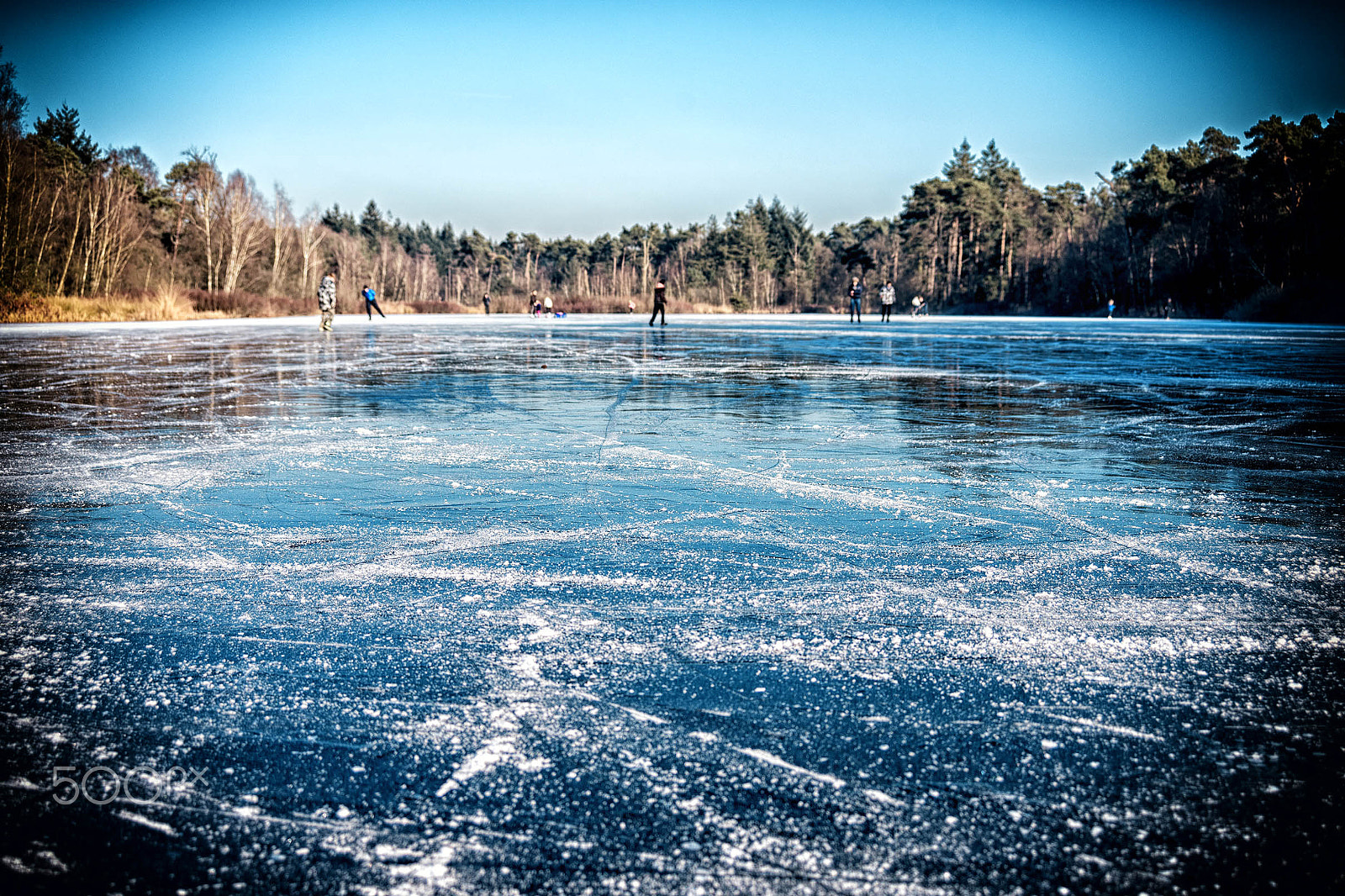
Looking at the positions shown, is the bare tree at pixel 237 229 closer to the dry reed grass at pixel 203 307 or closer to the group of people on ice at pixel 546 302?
the dry reed grass at pixel 203 307

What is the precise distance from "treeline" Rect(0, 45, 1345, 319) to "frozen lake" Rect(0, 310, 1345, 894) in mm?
33343

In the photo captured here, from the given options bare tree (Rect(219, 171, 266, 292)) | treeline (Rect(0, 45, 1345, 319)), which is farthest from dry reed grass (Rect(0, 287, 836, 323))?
bare tree (Rect(219, 171, 266, 292))

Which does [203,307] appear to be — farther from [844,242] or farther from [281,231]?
[844,242]

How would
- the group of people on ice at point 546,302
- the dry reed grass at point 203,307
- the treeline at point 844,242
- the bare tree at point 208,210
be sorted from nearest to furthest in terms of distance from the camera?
the group of people on ice at point 546,302
the dry reed grass at point 203,307
the treeline at point 844,242
the bare tree at point 208,210

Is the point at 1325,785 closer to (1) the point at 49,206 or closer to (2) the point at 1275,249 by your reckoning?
(1) the point at 49,206

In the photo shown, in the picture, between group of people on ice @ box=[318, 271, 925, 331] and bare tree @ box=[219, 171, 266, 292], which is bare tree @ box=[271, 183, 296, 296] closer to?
bare tree @ box=[219, 171, 266, 292]

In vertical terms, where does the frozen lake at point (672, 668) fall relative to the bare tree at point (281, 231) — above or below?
below

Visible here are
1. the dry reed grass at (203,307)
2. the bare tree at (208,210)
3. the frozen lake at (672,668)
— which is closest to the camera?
the frozen lake at (672,668)

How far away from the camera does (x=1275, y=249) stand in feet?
153

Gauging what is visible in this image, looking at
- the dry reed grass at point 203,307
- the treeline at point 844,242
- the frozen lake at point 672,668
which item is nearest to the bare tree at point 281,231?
the treeline at point 844,242

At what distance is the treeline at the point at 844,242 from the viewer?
40.8 metres

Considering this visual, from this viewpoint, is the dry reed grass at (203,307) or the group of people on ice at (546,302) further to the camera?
the dry reed grass at (203,307)

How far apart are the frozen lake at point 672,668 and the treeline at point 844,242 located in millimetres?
33343

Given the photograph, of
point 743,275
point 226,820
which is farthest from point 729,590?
point 743,275
